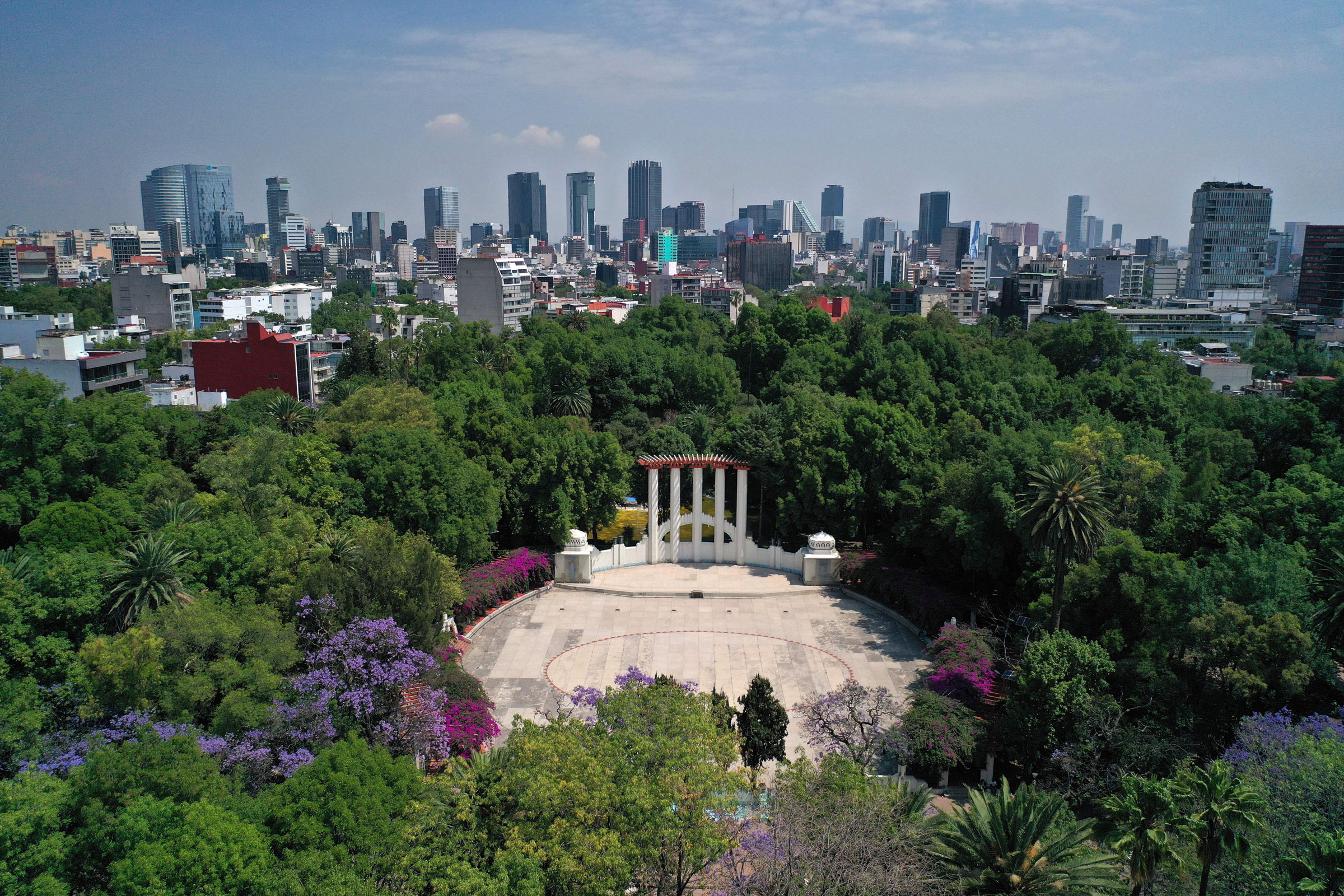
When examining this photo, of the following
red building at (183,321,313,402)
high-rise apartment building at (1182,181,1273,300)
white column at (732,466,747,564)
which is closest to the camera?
white column at (732,466,747,564)

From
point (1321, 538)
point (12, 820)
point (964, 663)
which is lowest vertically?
point (964, 663)

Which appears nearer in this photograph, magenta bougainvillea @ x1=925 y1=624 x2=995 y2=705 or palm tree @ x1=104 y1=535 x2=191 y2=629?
palm tree @ x1=104 y1=535 x2=191 y2=629

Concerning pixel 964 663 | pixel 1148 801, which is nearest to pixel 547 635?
pixel 964 663

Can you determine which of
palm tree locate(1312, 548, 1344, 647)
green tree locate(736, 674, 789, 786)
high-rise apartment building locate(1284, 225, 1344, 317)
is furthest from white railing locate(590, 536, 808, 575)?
high-rise apartment building locate(1284, 225, 1344, 317)

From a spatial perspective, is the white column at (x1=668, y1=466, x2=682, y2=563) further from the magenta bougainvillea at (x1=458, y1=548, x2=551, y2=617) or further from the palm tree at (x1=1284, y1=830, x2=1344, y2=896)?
the palm tree at (x1=1284, y1=830, x2=1344, y2=896)

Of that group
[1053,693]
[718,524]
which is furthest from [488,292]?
[1053,693]

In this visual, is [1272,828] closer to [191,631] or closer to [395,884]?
[395,884]

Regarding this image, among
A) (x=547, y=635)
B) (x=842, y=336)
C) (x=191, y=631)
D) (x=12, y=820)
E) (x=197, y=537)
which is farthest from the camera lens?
(x=842, y=336)

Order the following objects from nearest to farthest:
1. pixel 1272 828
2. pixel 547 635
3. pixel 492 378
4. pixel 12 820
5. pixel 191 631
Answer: pixel 12 820 < pixel 1272 828 < pixel 191 631 < pixel 547 635 < pixel 492 378
